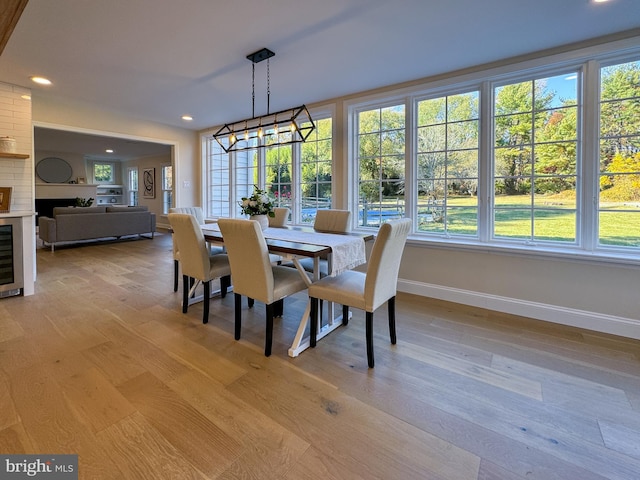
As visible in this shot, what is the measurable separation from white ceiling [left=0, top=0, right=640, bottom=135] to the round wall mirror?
7414 mm

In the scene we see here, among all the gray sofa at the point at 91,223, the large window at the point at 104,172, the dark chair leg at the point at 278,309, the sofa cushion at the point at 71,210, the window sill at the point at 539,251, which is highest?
the large window at the point at 104,172

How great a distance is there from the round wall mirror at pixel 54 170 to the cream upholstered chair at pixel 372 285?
11164mm

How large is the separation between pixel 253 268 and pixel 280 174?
10.5 feet

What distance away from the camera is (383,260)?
209cm

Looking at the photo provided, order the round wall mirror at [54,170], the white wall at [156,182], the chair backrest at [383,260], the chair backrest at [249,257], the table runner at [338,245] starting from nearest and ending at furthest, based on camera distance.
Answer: the chair backrest at [383,260], the chair backrest at [249,257], the table runner at [338,245], the round wall mirror at [54,170], the white wall at [156,182]

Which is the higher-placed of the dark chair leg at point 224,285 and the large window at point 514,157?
the large window at point 514,157

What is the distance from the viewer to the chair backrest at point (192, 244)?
2703mm

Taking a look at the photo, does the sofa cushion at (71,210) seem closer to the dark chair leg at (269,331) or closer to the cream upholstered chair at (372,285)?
the dark chair leg at (269,331)

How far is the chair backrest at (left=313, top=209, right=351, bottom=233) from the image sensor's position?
11.1 ft

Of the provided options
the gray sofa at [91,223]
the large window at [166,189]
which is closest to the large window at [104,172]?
the large window at [166,189]

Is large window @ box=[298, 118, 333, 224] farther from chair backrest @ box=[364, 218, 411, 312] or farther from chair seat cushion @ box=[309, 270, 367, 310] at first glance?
chair backrest @ box=[364, 218, 411, 312]

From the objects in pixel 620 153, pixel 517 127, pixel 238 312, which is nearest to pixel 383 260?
pixel 238 312

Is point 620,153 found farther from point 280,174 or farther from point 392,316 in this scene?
point 280,174

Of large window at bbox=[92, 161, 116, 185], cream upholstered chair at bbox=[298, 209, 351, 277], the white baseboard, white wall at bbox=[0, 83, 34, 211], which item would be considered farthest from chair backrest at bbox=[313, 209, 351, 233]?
large window at bbox=[92, 161, 116, 185]
